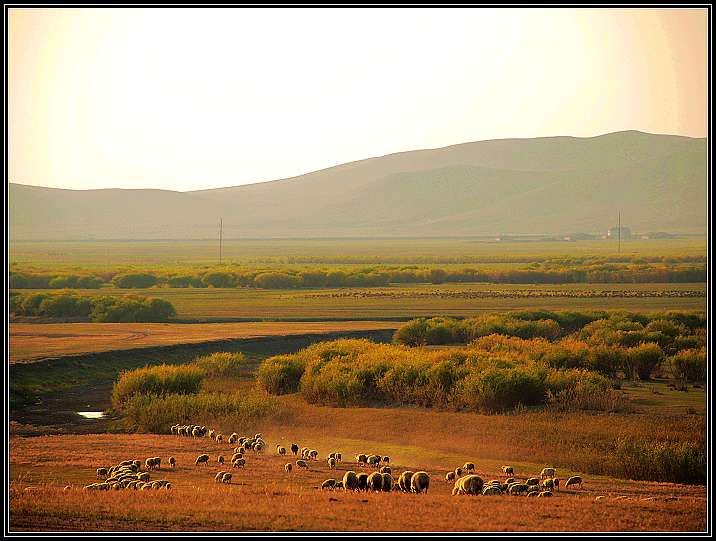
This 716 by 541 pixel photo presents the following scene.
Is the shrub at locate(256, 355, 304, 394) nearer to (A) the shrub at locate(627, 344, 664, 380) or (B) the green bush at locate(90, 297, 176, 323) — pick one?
(A) the shrub at locate(627, 344, 664, 380)

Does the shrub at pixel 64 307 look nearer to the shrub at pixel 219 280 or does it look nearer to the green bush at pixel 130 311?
the green bush at pixel 130 311

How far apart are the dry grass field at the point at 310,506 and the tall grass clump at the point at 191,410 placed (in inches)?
260

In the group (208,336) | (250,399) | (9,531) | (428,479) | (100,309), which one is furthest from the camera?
(100,309)

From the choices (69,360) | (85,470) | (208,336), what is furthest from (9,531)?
(208,336)

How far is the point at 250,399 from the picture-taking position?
31516mm

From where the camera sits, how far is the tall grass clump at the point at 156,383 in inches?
1273

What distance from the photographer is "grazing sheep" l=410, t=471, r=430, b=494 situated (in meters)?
19.7

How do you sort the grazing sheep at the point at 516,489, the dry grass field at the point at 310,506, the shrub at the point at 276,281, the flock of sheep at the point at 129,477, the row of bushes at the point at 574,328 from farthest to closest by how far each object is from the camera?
the shrub at the point at 276,281
the row of bushes at the point at 574,328
the flock of sheep at the point at 129,477
the grazing sheep at the point at 516,489
the dry grass field at the point at 310,506

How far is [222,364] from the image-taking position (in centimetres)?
3844

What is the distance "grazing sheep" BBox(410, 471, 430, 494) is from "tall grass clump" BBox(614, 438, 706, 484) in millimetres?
5518

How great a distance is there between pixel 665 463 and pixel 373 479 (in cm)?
694

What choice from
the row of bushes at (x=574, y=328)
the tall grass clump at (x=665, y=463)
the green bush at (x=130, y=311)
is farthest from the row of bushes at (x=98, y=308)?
the tall grass clump at (x=665, y=463)

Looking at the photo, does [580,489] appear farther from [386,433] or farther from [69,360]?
[69,360]

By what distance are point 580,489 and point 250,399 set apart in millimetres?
12763
